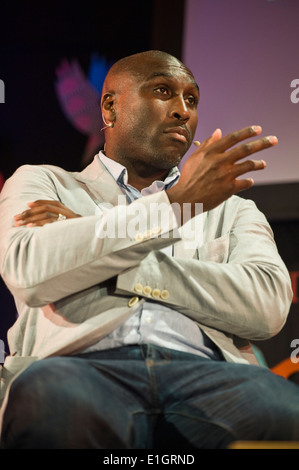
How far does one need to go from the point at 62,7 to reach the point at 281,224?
1.89 metres

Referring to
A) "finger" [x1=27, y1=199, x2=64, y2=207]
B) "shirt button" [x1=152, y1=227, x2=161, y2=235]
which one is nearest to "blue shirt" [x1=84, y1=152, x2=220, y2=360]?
"shirt button" [x1=152, y1=227, x2=161, y2=235]

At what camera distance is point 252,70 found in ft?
10.5

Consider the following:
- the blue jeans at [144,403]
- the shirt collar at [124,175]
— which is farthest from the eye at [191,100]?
the blue jeans at [144,403]

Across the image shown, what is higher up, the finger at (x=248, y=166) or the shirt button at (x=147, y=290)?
the finger at (x=248, y=166)

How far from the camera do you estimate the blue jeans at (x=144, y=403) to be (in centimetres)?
139

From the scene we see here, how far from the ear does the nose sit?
36cm

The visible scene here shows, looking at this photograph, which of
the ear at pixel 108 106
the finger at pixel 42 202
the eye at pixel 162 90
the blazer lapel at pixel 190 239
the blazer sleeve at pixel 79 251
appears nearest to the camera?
the blazer sleeve at pixel 79 251

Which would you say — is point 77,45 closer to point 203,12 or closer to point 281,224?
point 203,12

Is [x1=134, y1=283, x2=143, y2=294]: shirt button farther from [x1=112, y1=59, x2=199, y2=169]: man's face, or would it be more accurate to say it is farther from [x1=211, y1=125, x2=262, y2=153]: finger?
[x1=112, y1=59, x2=199, y2=169]: man's face

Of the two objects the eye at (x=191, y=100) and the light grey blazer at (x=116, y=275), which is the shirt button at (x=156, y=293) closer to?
the light grey blazer at (x=116, y=275)

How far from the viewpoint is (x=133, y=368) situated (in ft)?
5.27

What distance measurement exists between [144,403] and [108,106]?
4.83ft

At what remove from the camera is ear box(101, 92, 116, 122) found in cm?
262

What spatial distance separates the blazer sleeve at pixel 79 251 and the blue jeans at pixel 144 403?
0.68ft
